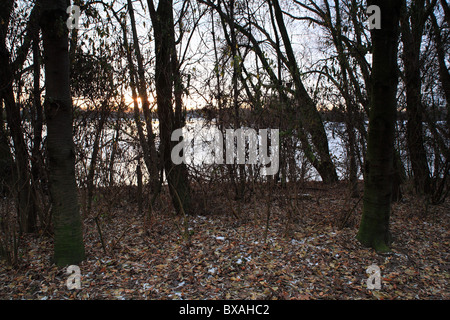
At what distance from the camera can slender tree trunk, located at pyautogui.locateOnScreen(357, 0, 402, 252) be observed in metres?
4.10

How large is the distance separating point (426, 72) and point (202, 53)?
4.64 metres

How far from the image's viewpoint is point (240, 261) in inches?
167

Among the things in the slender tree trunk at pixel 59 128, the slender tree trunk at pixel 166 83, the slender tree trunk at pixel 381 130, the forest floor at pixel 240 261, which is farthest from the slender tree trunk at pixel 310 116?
the slender tree trunk at pixel 59 128

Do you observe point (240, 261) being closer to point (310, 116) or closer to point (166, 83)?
point (310, 116)

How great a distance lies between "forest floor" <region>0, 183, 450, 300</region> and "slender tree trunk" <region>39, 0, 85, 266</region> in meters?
0.41

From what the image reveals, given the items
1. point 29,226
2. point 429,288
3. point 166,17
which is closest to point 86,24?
point 166,17

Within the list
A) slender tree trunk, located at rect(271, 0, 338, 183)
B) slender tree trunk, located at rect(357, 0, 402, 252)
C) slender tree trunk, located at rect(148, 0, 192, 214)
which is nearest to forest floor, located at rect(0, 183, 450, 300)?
slender tree trunk, located at rect(357, 0, 402, 252)

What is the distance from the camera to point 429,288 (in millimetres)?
3736

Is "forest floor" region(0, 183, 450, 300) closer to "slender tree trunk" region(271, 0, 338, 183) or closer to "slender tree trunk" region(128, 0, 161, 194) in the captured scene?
"slender tree trunk" region(128, 0, 161, 194)

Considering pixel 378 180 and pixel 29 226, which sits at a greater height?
pixel 378 180

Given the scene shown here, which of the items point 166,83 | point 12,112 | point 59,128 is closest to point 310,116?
point 166,83

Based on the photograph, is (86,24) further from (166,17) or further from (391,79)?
(391,79)

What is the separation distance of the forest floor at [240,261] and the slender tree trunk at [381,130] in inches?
14.6
